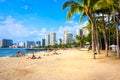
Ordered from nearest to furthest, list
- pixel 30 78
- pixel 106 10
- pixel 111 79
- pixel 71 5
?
pixel 111 79 < pixel 30 78 < pixel 71 5 < pixel 106 10

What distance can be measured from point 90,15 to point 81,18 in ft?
8.46

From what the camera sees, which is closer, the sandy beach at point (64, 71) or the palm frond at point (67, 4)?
the sandy beach at point (64, 71)

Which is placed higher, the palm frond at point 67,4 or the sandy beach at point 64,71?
the palm frond at point 67,4

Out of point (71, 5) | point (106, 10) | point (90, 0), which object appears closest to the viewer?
point (90, 0)

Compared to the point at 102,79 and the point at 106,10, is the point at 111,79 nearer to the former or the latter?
the point at 102,79

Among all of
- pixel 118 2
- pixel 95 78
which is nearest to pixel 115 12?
pixel 118 2

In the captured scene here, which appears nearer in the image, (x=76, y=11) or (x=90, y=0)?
(x=90, y=0)

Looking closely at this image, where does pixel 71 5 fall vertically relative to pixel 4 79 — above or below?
above

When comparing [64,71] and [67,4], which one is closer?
[64,71]

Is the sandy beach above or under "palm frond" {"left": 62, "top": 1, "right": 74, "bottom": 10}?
under

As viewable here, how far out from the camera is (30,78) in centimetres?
1223

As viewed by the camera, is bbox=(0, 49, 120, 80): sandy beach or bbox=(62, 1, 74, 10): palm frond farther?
bbox=(62, 1, 74, 10): palm frond

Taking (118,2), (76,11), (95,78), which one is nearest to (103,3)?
(118,2)

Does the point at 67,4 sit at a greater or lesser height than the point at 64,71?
greater
